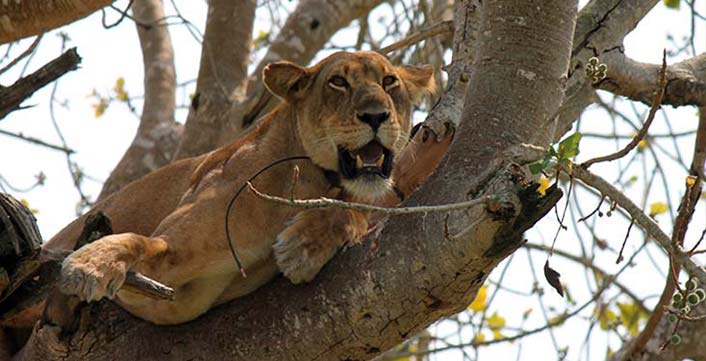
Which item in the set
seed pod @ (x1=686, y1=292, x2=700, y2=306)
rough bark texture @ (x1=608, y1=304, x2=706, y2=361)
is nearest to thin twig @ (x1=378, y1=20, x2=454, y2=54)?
rough bark texture @ (x1=608, y1=304, x2=706, y2=361)

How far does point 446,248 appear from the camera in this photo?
3812mm

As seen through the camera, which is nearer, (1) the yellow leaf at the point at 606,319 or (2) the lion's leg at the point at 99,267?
(2) the lion's leg at the point at 99,267

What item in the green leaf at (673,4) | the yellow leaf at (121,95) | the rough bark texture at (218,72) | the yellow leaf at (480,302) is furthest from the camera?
the yellow leaf at (121,95)

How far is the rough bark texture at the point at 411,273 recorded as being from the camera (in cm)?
388

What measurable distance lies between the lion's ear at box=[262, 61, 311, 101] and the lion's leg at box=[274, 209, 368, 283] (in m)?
0.71

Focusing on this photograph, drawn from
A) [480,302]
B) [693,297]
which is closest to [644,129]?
[693,297]

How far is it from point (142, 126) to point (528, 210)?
467 cm

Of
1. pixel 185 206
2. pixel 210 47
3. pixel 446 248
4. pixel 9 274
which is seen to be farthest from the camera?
pixel 210 47

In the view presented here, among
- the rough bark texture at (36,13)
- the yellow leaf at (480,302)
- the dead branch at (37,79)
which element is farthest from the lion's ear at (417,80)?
the yellow leaf at (480,302)

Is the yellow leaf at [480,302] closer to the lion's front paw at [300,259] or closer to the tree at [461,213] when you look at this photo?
the tree at [461,213]

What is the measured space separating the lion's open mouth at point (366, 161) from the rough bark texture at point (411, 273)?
624 mm

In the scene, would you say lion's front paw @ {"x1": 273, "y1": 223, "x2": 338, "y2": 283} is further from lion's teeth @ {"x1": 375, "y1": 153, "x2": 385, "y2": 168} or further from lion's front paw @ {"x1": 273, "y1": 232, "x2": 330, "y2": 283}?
lion's teeth @ {"x1": 375, "y1": 153, "x2": 385, "y2": 168}

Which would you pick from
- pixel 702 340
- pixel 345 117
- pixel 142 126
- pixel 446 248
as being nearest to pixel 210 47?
pixel 142 126

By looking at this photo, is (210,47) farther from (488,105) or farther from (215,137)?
(488,105)
